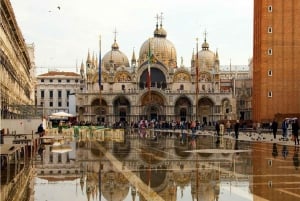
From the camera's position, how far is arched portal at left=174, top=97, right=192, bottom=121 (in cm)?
10494

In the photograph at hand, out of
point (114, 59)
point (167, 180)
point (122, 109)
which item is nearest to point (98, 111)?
point (122, 109)

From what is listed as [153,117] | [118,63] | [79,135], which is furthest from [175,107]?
[79,135]

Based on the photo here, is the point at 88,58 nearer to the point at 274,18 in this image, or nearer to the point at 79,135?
the point at 274,18

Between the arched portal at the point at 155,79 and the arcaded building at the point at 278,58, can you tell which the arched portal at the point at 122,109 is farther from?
the arcaded building at the point at 278,58

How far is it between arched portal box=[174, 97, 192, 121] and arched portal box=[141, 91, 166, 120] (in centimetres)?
297

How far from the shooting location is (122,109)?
348 ft

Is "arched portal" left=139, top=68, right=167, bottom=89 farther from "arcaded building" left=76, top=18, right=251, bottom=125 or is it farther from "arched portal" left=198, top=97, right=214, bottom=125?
"arched portal" left=198, top=97, right=214, bottom=125

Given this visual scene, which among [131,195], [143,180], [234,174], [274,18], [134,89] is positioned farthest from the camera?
[134,89]

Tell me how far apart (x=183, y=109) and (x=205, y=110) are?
435 cm

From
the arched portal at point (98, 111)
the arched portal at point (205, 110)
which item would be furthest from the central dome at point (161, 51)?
the arched portal at point (98, 111)

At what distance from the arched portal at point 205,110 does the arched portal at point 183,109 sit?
7.08 feet

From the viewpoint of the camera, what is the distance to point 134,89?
104562 mm

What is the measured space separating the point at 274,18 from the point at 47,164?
2185 inches

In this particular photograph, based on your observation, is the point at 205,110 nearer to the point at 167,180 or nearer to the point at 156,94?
the point at 156,94
